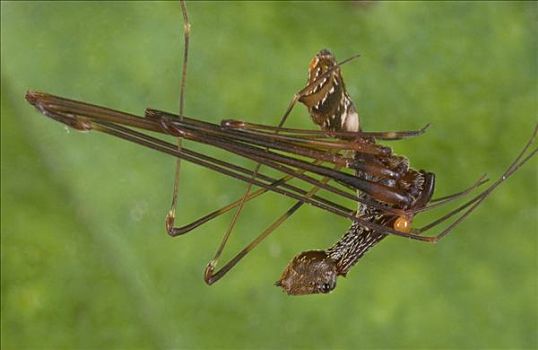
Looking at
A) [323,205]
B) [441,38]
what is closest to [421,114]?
[441,38]

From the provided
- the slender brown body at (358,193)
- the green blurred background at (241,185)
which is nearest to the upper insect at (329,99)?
the slender brown body at (358,193)

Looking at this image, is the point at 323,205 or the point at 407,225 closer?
the point at 323,205

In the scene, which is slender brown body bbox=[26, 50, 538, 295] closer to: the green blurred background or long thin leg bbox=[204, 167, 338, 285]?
long thin leg bbox=[204, 167, 338, 285]

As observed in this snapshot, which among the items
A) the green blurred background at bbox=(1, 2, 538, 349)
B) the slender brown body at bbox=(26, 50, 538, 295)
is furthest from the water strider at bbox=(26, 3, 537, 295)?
the green blurred background at bbox=(1, 2, 538, 349)

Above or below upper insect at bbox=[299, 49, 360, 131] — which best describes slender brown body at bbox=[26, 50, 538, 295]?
below

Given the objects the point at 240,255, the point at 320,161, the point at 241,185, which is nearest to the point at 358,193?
the point at 320,161

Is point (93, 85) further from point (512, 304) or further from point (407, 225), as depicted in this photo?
point (512, 304)

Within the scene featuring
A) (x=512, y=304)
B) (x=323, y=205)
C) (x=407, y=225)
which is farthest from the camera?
(x=512, y=304)
